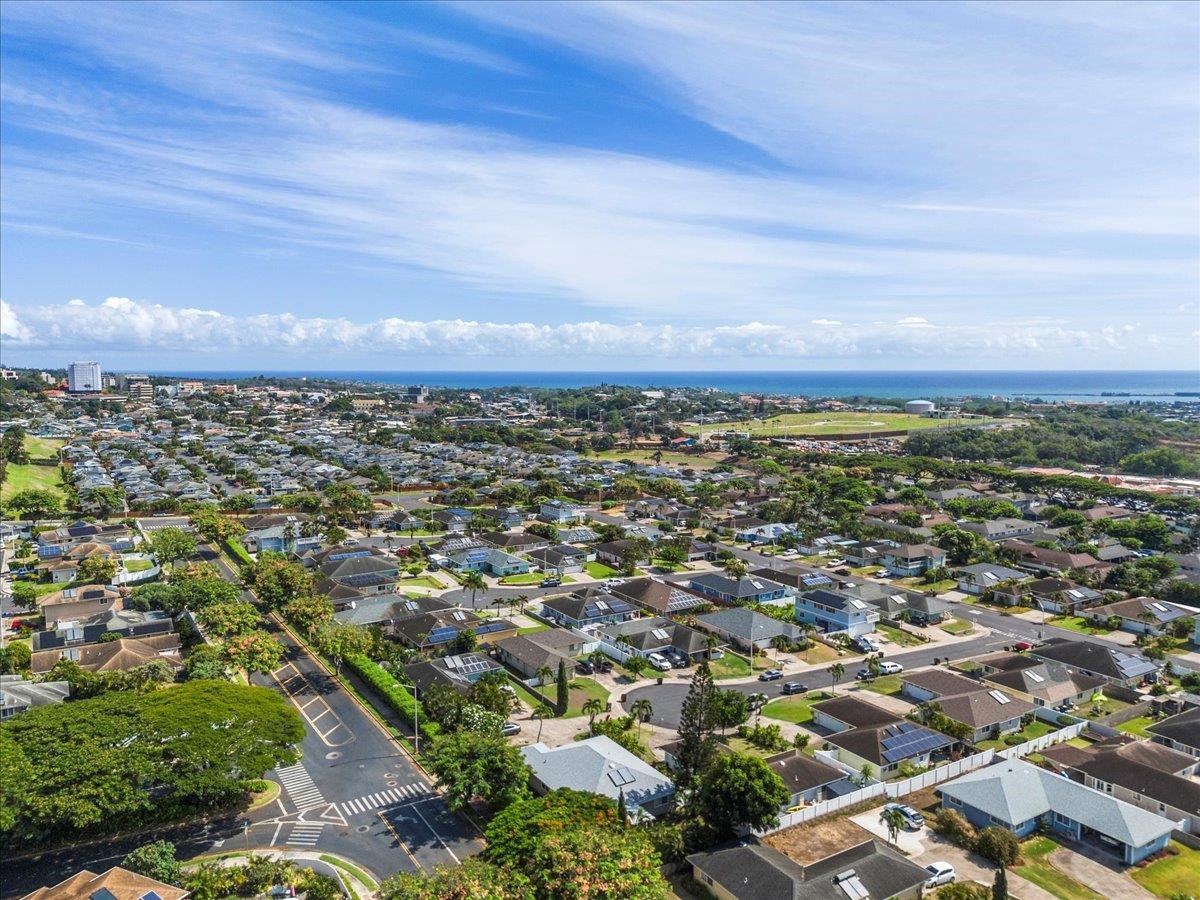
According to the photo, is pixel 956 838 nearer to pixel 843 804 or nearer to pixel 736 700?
pixel 843 804

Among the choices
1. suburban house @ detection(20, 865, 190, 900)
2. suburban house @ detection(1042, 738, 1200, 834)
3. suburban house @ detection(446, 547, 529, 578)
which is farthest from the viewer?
suburban house @ detection(446, 547, 529, 578)

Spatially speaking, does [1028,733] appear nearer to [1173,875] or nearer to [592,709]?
[1173,875]

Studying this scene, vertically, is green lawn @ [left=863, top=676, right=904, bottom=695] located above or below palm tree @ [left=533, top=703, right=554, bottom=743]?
above

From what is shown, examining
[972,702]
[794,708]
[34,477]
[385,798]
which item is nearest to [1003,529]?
[972,702]

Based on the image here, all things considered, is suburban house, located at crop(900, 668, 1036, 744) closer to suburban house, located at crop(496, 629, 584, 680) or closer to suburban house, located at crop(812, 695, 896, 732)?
suburban house, located at crop(812, 695, 896, 732)

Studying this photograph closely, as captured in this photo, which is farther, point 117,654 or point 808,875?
point 117,654

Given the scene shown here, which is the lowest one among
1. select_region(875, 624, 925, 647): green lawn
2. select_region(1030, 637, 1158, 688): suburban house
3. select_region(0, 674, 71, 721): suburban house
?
select_region(875, 624, 925, 647): green lawn

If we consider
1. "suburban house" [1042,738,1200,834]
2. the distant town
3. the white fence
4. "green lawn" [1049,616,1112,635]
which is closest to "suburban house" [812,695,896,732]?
the distant town
